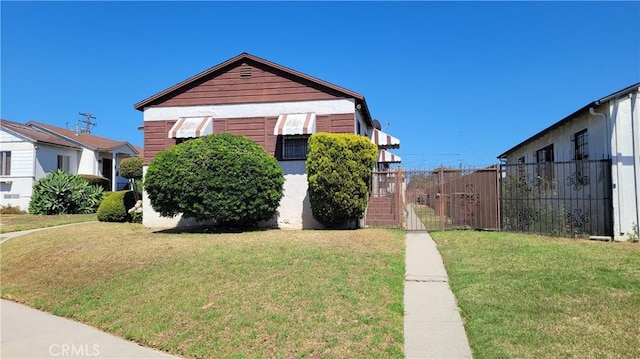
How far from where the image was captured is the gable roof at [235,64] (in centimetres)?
1484

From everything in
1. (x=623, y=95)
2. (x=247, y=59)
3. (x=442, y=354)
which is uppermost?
(x=247, y=59)

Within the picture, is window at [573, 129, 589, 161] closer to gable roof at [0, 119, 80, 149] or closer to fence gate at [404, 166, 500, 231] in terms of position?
fence gate at [404, 166, 500, 231]

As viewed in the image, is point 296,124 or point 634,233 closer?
point 634,233

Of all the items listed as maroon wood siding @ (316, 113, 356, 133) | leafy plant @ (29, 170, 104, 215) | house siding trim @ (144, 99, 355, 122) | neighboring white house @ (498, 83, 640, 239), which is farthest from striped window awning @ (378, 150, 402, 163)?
leafy plant @ (29, 170, 104, 215)

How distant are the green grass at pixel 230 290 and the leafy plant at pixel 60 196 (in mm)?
13875

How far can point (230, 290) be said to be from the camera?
695 centimetres

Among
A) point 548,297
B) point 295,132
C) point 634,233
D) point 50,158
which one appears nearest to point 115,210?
point 295,132

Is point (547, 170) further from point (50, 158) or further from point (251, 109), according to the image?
point (50, 158)

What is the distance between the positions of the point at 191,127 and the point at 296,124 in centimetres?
393

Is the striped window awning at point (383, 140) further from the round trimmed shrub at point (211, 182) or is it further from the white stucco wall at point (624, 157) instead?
the white stucco wall at point (624, 157)

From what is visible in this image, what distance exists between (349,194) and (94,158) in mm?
25314

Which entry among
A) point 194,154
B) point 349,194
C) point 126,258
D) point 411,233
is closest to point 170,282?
point 126,258

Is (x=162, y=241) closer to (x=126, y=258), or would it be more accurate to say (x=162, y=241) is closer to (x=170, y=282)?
(x=126, y=258)

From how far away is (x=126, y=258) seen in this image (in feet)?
31.1
